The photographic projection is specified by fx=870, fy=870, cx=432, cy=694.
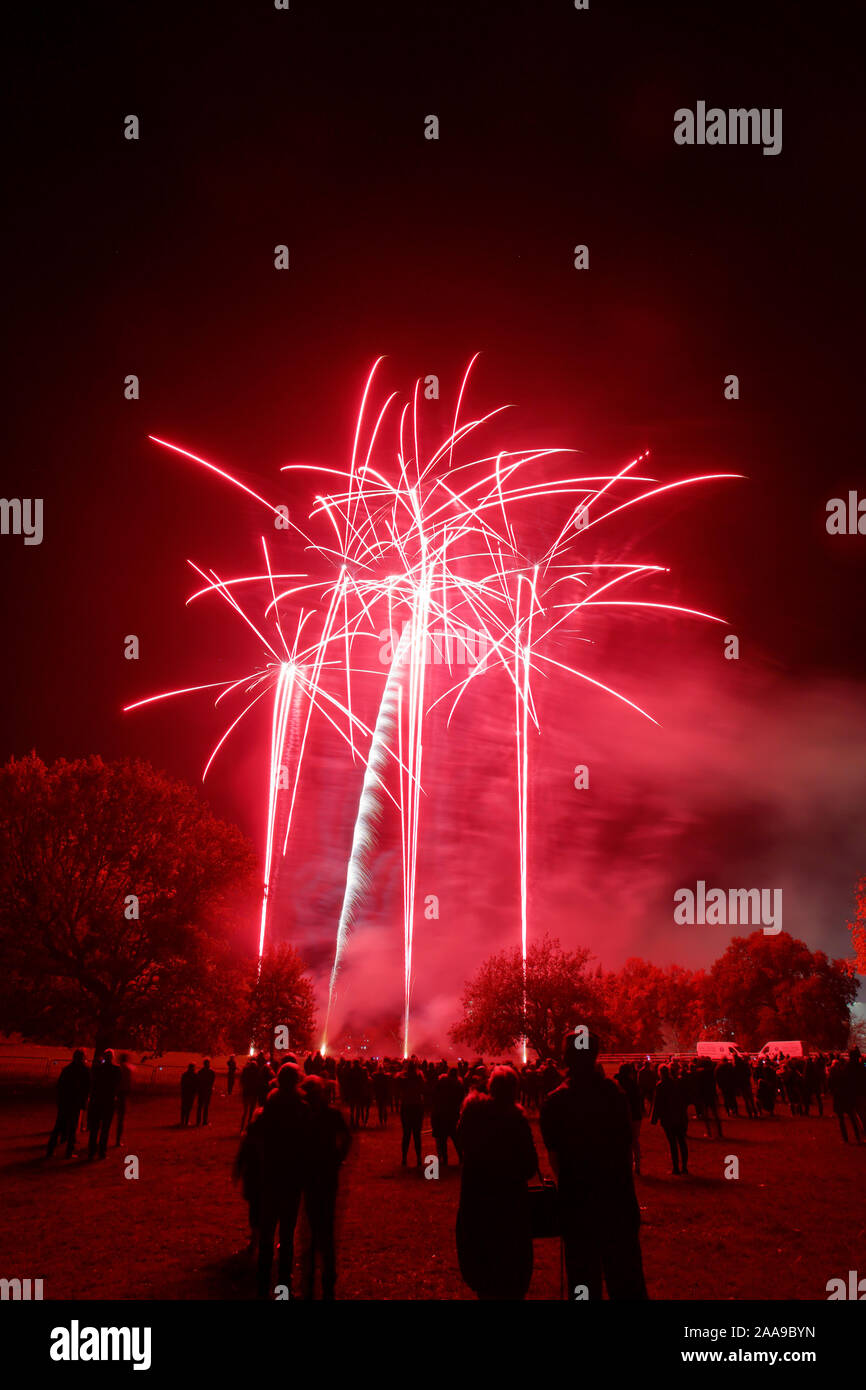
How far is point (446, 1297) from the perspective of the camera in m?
7.65

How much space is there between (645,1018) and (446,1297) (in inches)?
3861

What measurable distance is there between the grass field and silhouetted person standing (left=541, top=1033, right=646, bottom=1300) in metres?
2.29

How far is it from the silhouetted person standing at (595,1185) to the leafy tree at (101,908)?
89.7 ft

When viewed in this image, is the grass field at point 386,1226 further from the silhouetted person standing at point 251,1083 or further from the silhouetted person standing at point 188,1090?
the silhouetted person standing at point 188,1090

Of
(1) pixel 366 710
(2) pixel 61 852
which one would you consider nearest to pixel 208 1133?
(2) pixel 61 852

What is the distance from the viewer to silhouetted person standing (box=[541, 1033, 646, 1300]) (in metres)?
5.82

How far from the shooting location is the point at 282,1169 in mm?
7141

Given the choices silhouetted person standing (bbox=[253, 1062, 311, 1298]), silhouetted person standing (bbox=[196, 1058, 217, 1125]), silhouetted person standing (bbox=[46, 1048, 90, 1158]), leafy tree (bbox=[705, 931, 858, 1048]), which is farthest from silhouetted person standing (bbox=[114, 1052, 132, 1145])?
leafy tree (bbox=[705, 931, 858, 1048])

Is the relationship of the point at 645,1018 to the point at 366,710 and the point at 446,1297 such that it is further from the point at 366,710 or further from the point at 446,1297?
the point at 446,1297

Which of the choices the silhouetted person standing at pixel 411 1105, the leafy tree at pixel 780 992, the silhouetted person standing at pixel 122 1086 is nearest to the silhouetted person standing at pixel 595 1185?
the silhouetted person standing at pixel 411 1105

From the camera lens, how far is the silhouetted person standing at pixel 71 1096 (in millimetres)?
14430

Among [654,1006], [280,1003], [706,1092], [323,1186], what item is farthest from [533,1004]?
[654,1006]

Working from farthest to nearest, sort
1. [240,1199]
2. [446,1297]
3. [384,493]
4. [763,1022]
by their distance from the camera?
[763,1022] < [384,493] < [240,1199] < [446,1297]

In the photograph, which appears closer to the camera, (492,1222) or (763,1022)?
(492,1222)
